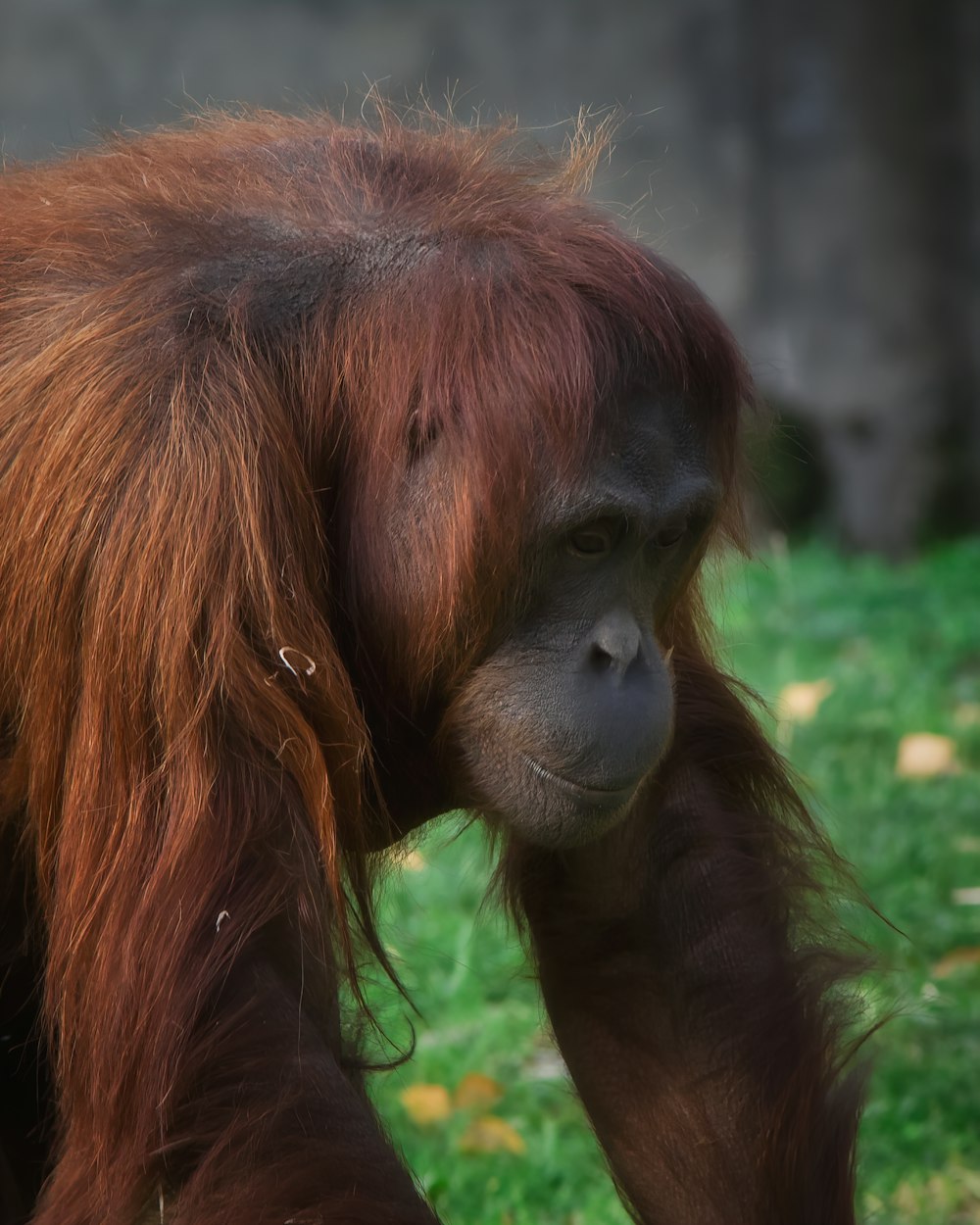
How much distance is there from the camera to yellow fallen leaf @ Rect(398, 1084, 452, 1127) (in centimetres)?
369

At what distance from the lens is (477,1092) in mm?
3781

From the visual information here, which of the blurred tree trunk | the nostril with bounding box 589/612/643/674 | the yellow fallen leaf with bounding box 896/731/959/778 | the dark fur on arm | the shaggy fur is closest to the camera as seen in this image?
the shaggy fur

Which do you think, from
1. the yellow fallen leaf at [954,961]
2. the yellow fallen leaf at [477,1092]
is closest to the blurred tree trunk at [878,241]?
the yellow fallen leaf at [954,961]

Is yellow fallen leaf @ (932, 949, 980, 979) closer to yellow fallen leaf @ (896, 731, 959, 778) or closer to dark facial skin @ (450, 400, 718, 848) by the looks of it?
yellow fallen leaf @ (896, 731, 959, 778)

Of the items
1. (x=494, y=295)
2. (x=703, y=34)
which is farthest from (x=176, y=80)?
(x=494, y=295)

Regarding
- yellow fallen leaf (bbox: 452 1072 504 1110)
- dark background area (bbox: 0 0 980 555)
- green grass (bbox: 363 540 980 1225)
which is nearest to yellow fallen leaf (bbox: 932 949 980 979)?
green grass (bbox: 363 540 980 1225)

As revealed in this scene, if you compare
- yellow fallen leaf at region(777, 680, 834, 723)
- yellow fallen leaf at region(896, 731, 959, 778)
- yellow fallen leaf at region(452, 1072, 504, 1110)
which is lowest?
yellow fallen leaf at region(777, 680, 834, 723)

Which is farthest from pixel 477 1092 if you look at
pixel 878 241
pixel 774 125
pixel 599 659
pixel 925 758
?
pixel 774 125

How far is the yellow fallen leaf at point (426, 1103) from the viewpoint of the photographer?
12.1ft

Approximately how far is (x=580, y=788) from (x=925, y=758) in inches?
124

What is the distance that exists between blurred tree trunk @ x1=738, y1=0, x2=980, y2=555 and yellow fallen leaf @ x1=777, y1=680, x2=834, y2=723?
8.27 ft

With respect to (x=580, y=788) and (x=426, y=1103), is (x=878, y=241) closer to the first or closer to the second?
(x=426, y=1103)

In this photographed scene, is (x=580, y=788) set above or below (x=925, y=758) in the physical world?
above

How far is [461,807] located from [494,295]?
810 mm
